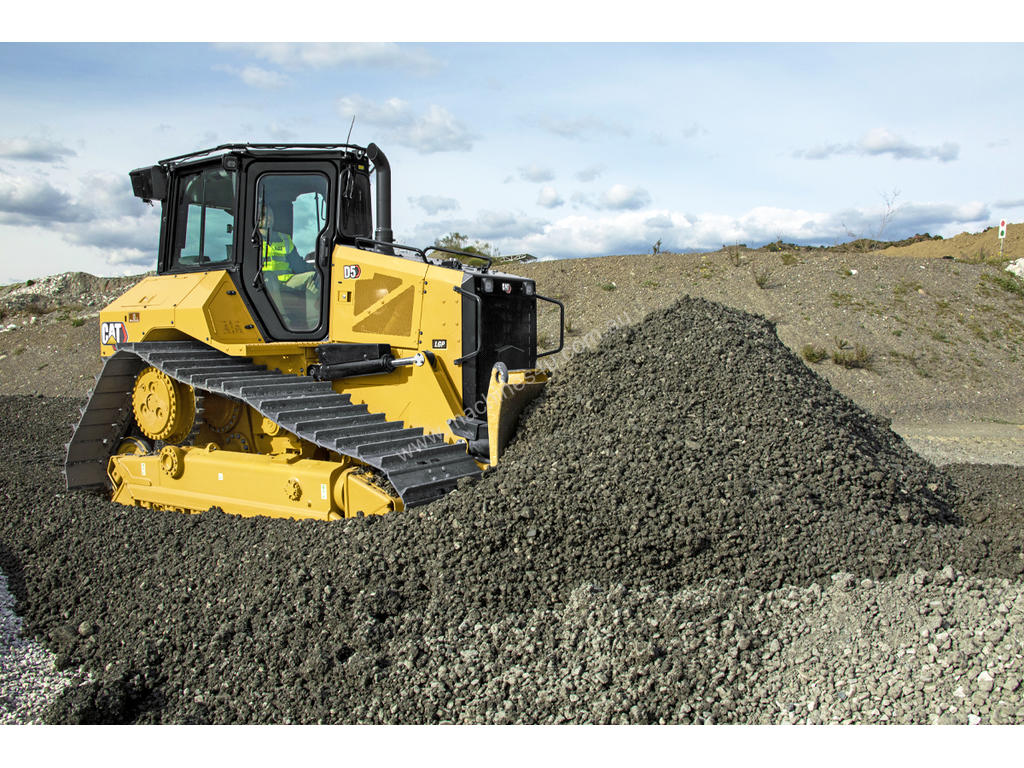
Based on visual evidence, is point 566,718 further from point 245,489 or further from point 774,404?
point 245,489

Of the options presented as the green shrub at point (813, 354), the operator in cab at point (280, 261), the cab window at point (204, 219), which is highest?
the cab window at point (204, 219)

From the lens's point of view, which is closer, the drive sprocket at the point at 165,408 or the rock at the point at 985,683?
the rock at the point at 985,683

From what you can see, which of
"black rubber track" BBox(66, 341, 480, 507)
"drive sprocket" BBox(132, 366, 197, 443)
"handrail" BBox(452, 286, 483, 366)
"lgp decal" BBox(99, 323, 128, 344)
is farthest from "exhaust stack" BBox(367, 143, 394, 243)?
"lgp decal" BBox(99, 323, 128, 344)

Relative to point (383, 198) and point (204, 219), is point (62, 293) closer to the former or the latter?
point (204, 219)

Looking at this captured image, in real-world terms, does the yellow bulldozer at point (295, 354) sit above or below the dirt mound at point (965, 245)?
below

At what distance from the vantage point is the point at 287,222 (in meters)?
6.87

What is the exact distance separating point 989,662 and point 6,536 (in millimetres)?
7157

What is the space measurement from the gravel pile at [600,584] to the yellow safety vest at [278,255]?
2247mm

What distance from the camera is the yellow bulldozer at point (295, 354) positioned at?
597 centimetres

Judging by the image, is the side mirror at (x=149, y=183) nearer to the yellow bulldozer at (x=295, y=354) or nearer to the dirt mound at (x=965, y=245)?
the yellow bulldozer at (x=295, y=354)

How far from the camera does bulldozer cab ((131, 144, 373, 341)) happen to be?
671cm

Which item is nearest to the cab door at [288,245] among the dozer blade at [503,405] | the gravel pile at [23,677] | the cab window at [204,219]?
the cab window at [204,219]

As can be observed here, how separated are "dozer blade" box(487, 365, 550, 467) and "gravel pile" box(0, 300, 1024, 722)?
0.13 meters

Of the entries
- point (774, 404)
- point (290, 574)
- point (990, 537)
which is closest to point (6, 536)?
point (290, 574)
